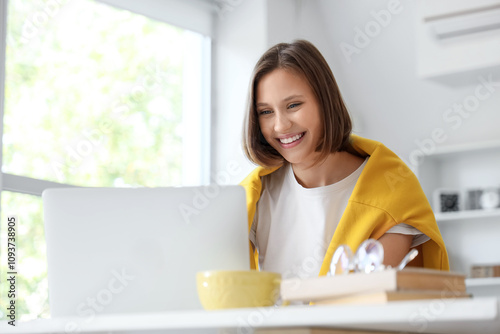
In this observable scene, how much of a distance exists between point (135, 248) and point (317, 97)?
2.42 ft

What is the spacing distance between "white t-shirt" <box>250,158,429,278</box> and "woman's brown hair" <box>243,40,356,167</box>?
0.08 metres

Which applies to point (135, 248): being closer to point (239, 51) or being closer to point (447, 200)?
point (447, 200)

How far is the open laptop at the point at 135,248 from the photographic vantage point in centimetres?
111

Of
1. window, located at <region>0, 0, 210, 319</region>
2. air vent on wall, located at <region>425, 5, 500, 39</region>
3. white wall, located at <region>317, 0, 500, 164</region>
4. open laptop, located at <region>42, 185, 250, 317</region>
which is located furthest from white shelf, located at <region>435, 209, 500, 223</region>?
open laptop, located at <region>42, 185, 250, 317</region>

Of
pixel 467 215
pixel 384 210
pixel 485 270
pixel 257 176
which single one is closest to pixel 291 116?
pixel 257 176

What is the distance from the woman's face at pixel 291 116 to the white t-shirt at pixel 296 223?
9 centimetres

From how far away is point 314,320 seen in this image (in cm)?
78

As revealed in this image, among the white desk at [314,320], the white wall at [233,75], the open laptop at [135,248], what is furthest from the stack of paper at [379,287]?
the white wall at [233,75]

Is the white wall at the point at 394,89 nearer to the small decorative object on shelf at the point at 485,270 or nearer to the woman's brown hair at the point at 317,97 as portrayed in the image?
the small decorative object on shelf at the point at 485,270

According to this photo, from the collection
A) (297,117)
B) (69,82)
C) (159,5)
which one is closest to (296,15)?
(159,5)

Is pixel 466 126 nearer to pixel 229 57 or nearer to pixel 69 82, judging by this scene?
pixel 229 57

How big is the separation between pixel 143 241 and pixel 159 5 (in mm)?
2618

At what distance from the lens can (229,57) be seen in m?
3.83

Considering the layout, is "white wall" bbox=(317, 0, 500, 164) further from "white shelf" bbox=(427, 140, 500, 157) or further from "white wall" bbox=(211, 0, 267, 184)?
"white wall" bbox=(211, 0, 267, 184)
